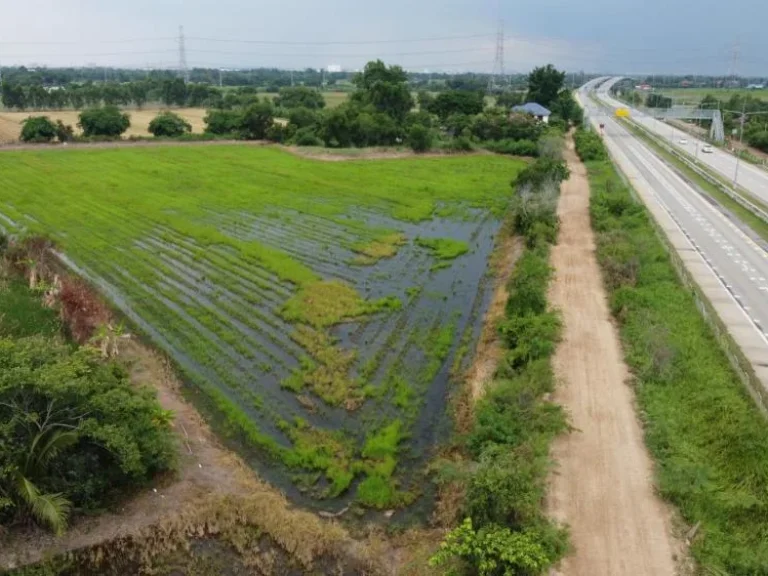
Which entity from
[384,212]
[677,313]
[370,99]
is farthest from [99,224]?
[370,99]

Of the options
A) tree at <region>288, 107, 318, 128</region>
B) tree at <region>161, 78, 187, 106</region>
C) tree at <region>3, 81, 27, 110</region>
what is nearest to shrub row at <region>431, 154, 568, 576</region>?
tree at <region>288, 107, 318, 128</region>

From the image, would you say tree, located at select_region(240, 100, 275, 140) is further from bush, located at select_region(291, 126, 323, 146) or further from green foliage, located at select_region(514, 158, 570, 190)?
green foliage, located at select_region(514, 158, 570, 190)

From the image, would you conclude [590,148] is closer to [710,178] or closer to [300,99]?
[710,178]

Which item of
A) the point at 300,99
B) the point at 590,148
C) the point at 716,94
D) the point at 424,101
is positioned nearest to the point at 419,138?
the point at 590,148

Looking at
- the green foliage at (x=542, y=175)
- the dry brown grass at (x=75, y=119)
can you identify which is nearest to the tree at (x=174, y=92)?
the dry brown grass at (x=75, y=119)

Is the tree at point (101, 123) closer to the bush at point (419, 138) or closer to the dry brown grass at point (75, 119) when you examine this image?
the dry brown grass at point (75, 119)

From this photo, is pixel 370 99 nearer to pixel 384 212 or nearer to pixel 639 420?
pixel 384 212
